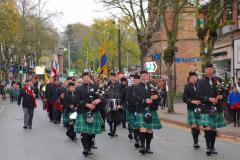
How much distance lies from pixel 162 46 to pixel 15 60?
41.0m

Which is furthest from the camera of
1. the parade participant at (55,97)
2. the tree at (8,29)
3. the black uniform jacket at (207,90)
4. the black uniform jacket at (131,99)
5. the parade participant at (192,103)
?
the tree at (8,29)

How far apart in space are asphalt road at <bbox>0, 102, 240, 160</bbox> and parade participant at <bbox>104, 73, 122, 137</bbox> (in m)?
0.55

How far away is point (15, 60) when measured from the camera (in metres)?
86.9

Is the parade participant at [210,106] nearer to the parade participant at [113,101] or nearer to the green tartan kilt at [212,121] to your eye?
the green tartan kilt at [212,121]

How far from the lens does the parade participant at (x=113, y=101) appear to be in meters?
17.0

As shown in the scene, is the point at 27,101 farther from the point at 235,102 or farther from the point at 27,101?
the point at 235,102

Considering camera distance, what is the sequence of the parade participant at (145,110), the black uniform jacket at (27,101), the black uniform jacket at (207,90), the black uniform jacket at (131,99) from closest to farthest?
the black uniform jacket at (207,90) → the parade participant at (145,110) → the black uniform jacket at (131,99) → the black uniform jacket at (27,101)

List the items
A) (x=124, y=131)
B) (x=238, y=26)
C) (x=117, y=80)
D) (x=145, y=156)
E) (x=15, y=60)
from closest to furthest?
(x=145, y=156), (x=117, y=80), (x=124, y=131), (x=238, y=26), (x=15, y=60)

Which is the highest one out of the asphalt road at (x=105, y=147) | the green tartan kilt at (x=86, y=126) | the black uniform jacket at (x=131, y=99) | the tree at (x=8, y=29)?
the tree at (x=8, y=29)

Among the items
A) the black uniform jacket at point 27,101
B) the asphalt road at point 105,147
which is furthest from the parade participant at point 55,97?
the asphalt road at point 105,147

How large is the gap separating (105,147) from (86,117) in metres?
2.07

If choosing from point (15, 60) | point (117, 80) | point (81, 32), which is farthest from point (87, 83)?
point (81, 32)

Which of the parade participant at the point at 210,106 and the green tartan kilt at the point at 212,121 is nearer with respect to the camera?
the parade participant at the point at 210,106

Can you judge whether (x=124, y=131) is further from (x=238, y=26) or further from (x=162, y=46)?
(x=162, y=46)
